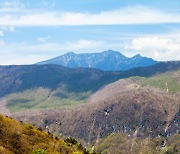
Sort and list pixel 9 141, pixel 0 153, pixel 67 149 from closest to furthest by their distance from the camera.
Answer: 1. pixel 0 153
2. pixel 9 141
3. pixel 67 149

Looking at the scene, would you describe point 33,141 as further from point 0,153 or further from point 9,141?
point 0,153

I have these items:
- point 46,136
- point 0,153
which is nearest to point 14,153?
point 0,153

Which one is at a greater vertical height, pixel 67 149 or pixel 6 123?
pixel 6 123

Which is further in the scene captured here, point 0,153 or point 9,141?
point 9,141

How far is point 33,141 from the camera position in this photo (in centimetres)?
10144

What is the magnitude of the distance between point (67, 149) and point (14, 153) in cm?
2285

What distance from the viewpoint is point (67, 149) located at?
10888 cm

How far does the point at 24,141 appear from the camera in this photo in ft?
320

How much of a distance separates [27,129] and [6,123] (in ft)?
21.7

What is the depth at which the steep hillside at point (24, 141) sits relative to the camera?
303 feet

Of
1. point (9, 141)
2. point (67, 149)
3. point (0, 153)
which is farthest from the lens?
point (67, 149)

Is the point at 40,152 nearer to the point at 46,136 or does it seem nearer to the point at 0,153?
the point at 0,153

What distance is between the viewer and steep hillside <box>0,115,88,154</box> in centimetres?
9246

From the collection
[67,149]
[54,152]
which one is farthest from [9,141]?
[67,149]
